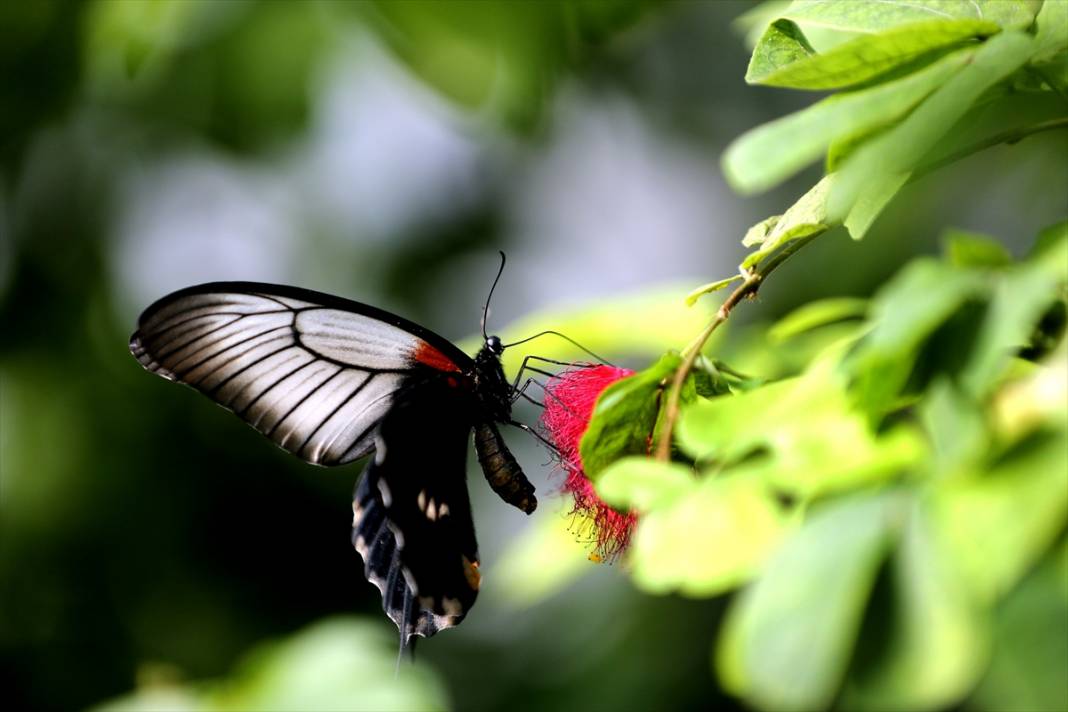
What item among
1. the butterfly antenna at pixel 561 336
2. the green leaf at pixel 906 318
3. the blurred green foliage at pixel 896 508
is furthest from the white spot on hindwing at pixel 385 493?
the green leaf at pixel 906 318

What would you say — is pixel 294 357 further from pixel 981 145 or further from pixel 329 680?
pixel 981 145

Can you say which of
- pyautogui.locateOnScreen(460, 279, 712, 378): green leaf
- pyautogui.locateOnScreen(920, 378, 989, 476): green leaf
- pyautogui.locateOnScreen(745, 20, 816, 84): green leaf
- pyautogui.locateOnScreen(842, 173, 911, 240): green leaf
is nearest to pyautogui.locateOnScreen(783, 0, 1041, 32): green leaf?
pyautogui.locateOnScreen(745, 20, 816, 84): green leaf

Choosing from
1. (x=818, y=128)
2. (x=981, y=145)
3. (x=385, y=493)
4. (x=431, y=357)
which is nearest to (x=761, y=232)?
(x=981, y=145)

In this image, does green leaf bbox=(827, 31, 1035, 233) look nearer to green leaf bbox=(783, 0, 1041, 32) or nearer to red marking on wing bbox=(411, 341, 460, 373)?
green leaf bbox=(783, 0, 1041, 32)

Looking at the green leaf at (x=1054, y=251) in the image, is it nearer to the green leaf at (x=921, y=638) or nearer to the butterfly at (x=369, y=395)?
the green leaf at (x=921, y=638)

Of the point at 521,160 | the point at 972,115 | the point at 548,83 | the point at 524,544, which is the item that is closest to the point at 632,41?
the point at 521,160

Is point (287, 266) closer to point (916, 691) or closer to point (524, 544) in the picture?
point (524, 544)
